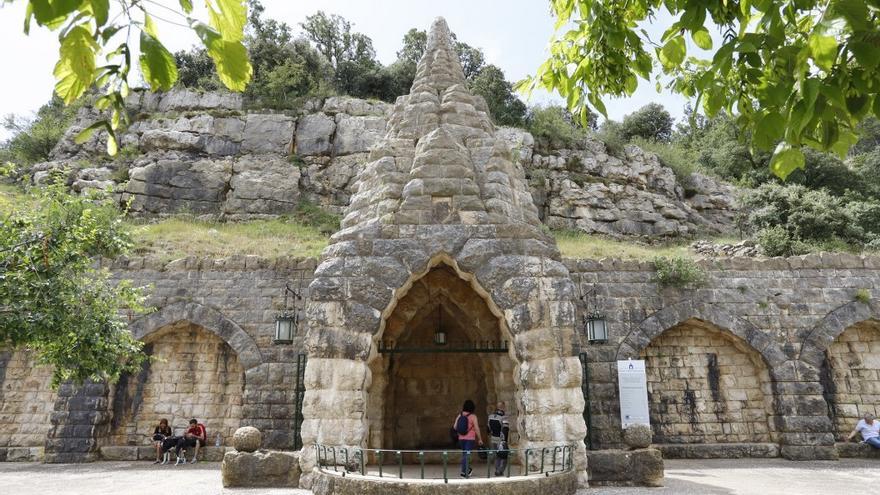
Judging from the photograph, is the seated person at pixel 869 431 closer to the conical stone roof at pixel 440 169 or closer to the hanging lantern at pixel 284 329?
the conical stone roof at pixel 440 169

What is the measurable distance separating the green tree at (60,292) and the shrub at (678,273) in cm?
1085

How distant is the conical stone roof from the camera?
25.1 feet

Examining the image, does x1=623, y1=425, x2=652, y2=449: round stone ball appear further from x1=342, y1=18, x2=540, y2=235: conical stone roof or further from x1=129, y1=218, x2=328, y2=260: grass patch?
x1=129, y1=218, x2=328, y2=260: grass patch

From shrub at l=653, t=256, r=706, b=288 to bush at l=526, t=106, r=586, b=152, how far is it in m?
17.4

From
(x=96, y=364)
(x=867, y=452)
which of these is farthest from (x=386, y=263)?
(x=867, y=452)

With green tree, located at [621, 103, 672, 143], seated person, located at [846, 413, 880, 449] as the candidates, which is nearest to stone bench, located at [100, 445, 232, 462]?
seated person, located at [846, 413, 880, 449]

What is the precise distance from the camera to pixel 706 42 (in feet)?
10.0

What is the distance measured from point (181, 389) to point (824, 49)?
41.7 ft

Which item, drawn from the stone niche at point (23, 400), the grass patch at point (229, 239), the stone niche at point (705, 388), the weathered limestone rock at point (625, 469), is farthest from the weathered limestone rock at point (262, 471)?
the grass patch at point (229, 239)

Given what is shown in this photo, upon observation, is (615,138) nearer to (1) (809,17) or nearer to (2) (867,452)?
(2) (867,452)

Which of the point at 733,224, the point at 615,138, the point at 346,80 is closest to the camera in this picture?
the point at 733,224

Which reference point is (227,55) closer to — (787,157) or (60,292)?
(787,157)

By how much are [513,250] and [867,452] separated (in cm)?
1006

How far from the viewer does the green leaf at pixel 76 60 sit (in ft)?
5.58
